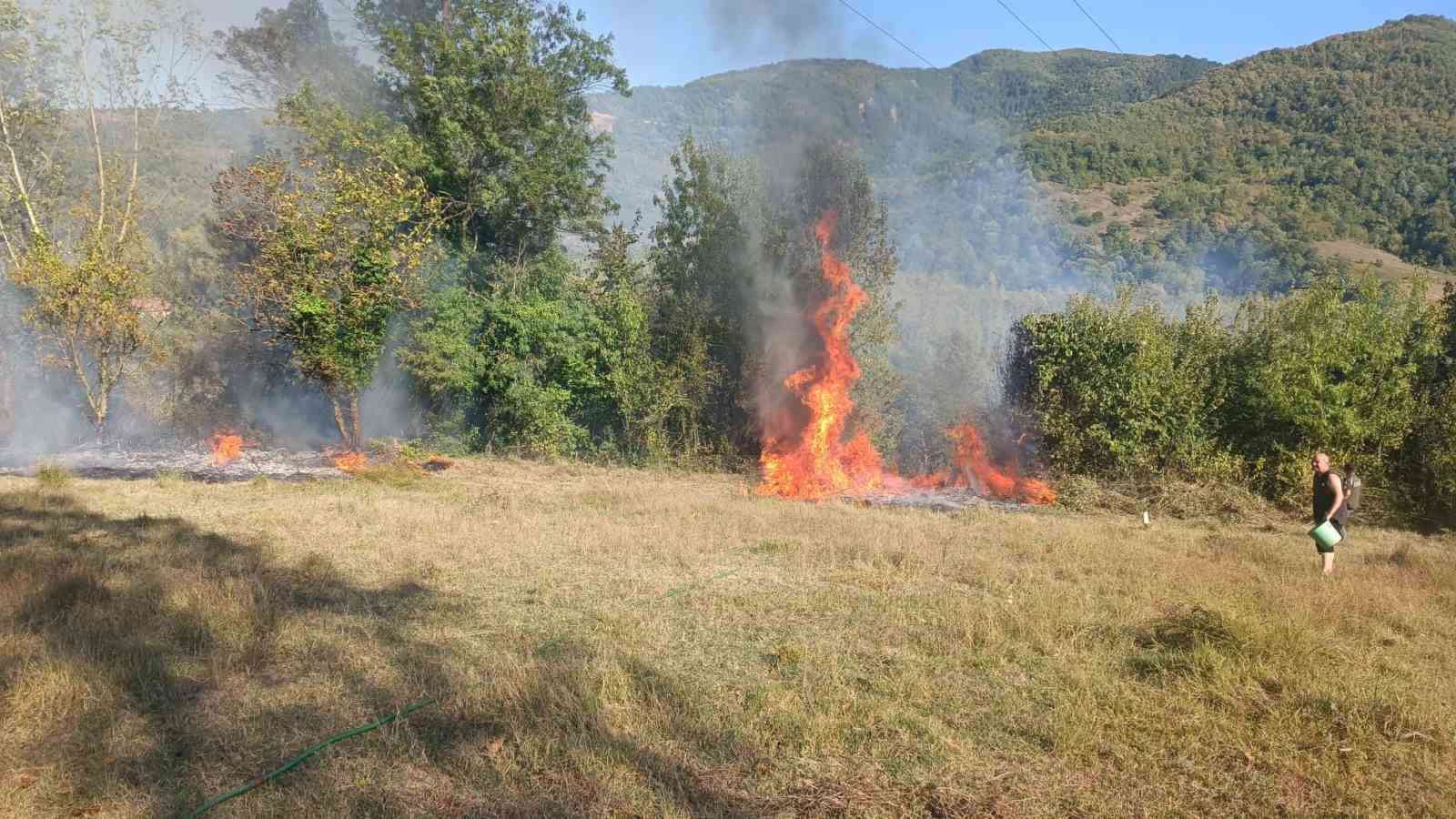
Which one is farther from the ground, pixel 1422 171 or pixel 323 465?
pixel 1422 171

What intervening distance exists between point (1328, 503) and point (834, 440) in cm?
927

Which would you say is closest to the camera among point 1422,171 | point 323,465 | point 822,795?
point 822,795

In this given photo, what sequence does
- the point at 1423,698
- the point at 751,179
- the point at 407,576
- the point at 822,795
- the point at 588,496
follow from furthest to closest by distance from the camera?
the point at 751,179
the point at 588,496
the point at 407,576
the point at 1423,698
the point at 822,795

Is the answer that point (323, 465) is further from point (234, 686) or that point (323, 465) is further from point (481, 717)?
point (481, 717)

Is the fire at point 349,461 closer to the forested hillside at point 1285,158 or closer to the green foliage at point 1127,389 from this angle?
the green foliage at point 1127,389

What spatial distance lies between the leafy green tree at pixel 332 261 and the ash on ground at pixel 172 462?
1562 millimetres

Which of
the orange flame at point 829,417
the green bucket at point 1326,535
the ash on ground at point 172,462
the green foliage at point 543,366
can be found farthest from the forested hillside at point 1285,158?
the ash on ground at point 172,462

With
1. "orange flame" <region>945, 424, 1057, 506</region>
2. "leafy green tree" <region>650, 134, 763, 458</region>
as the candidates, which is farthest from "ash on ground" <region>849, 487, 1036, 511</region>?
"leafy green tree" <region>650, 134, 763, 458</region>

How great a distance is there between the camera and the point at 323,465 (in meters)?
17.1

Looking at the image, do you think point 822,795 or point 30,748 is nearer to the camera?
point 822,795

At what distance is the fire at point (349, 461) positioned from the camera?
54.0 feet

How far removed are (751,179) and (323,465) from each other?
490 inches

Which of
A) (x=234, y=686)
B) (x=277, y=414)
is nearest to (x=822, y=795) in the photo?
(x=234, y=686)

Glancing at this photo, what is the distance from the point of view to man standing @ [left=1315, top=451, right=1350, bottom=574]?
8688 millimetres
